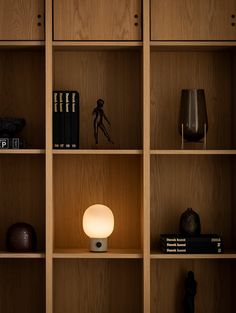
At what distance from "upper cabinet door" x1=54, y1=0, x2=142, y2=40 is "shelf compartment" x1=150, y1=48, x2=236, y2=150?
0.33m

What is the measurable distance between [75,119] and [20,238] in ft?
2.31

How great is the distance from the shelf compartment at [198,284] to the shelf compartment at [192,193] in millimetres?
142

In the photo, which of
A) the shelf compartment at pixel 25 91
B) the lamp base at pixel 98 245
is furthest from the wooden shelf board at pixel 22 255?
the shelf compartment at pixel 25 91

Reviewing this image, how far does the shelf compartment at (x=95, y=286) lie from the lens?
393 centimetres

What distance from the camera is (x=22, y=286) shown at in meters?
3.94

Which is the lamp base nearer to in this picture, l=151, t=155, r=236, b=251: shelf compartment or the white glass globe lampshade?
the white glass globe lampshade

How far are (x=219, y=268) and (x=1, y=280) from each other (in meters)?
1.25

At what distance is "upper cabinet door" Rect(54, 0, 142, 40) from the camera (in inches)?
144

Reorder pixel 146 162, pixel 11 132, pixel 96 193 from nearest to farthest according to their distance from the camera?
1. pixel 146 162
2. pixel 11 132
3. pixel 96 193

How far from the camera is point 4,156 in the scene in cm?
393

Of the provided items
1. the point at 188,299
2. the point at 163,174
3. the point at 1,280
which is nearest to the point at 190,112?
the point at 163,174

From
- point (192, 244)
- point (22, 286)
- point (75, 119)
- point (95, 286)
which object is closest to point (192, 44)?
point (75, 119)

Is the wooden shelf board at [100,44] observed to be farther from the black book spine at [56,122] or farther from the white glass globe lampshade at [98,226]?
the white glass globe lampshade at [98,226]

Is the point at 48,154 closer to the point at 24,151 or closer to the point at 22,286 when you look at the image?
the point at 24,151
